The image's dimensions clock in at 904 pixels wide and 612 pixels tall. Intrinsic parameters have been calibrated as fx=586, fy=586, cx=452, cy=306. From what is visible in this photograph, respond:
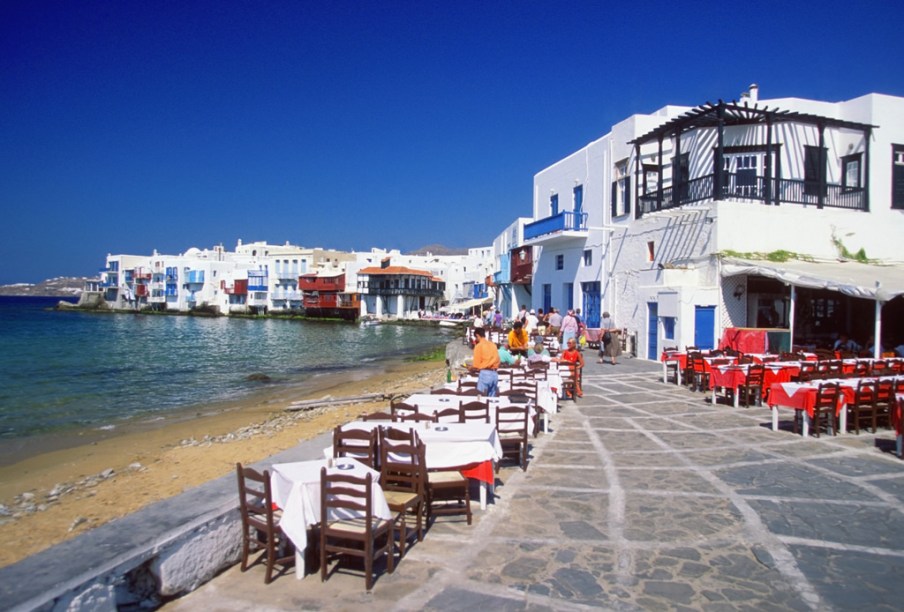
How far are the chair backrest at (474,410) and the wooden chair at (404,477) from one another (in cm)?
126

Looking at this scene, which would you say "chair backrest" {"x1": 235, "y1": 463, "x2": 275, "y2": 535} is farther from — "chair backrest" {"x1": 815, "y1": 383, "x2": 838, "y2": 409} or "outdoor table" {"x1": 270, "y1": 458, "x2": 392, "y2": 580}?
"chair backrest" {"x1": 815, "y1": 383, "x2": 838, "y2": 409}

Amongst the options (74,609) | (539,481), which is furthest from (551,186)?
(74,609)

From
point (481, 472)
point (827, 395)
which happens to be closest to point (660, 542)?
point (481, 472)

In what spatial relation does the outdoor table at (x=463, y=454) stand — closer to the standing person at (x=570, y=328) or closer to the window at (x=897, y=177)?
the standing person at (x=570, y=328)

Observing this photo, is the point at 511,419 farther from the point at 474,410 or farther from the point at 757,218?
the point at 757,218

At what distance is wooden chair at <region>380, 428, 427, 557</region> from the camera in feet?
16.0

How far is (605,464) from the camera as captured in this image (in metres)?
7.58

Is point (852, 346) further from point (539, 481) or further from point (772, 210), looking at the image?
point (539, 481)

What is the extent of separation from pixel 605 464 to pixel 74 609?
19.4 ft

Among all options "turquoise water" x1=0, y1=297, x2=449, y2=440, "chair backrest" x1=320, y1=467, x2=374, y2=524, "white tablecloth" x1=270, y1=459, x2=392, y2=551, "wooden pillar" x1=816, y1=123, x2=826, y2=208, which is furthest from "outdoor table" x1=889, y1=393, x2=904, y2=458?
"turquoise water" x1=0, y1=297, x2=449, y2=440

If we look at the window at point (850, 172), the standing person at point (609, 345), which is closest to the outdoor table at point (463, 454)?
the standing person at point (609, 345)

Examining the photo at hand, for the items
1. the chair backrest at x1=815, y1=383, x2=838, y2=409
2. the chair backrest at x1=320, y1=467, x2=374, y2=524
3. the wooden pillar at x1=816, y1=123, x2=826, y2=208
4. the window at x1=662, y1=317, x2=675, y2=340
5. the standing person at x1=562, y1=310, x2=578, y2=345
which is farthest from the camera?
the wooden pillar at x1=816, y1=123, x2=826, y2=208

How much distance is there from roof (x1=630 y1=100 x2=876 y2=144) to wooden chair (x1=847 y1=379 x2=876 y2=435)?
37.7ft

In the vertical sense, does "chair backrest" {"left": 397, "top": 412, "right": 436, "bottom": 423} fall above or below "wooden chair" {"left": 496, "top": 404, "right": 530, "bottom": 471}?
above
